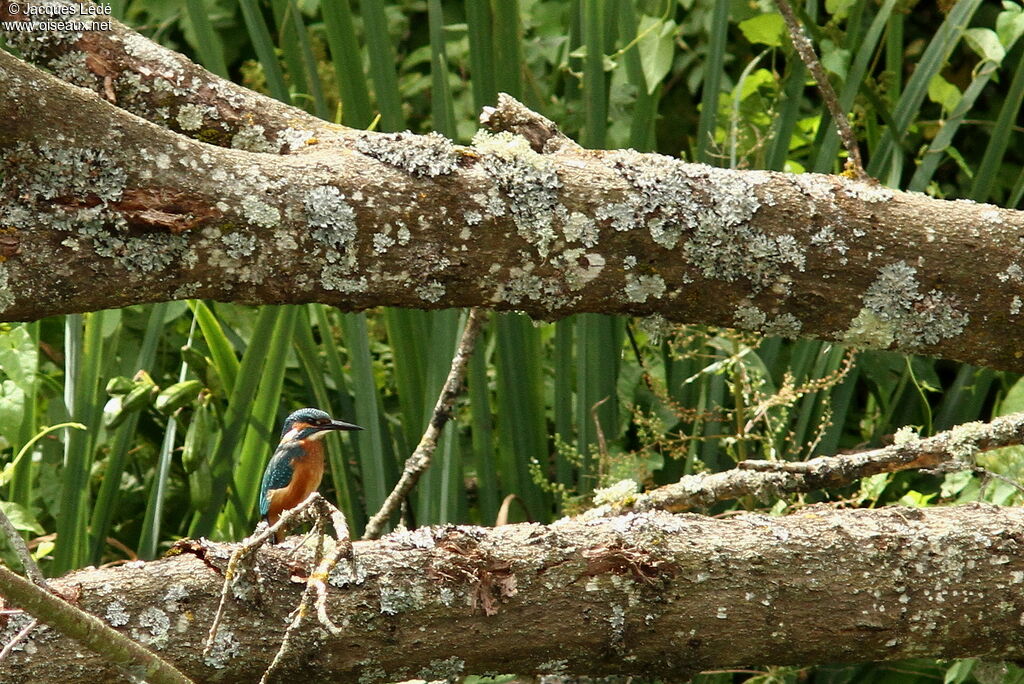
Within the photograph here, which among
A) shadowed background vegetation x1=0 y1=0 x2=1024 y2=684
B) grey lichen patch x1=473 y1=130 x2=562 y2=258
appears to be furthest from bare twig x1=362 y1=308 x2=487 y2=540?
grey lichen patch x1=473 y1=130 x2=562 y2=258

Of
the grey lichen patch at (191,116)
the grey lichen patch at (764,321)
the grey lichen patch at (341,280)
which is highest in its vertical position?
the grey lichen patch at (191,116)

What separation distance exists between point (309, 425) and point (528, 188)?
1252 millimetres

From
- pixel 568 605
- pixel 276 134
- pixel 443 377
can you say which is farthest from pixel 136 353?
pixel 568 605

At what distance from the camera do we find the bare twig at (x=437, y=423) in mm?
1859

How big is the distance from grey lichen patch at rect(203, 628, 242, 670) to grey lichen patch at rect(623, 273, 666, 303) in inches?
23.6

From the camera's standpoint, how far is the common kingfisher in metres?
2.26

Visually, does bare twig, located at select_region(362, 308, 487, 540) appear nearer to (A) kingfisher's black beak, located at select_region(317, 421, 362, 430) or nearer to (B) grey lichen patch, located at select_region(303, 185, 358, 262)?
(A) kingfisher's black beak, located at select_region(317, 421, 362, 430)

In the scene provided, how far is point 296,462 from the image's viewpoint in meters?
2.47

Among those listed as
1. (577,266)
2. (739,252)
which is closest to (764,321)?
(739,252)

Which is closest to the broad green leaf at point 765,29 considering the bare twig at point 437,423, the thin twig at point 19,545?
the bare twig at point 437,423

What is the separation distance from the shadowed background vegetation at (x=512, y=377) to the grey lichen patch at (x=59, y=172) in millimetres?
856

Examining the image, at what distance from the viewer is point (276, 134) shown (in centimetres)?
134

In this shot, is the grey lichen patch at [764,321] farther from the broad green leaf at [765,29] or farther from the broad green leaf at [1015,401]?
the broad green leaf at [765,29]

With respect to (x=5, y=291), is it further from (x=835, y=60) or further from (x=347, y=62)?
(x=835, y=60)
